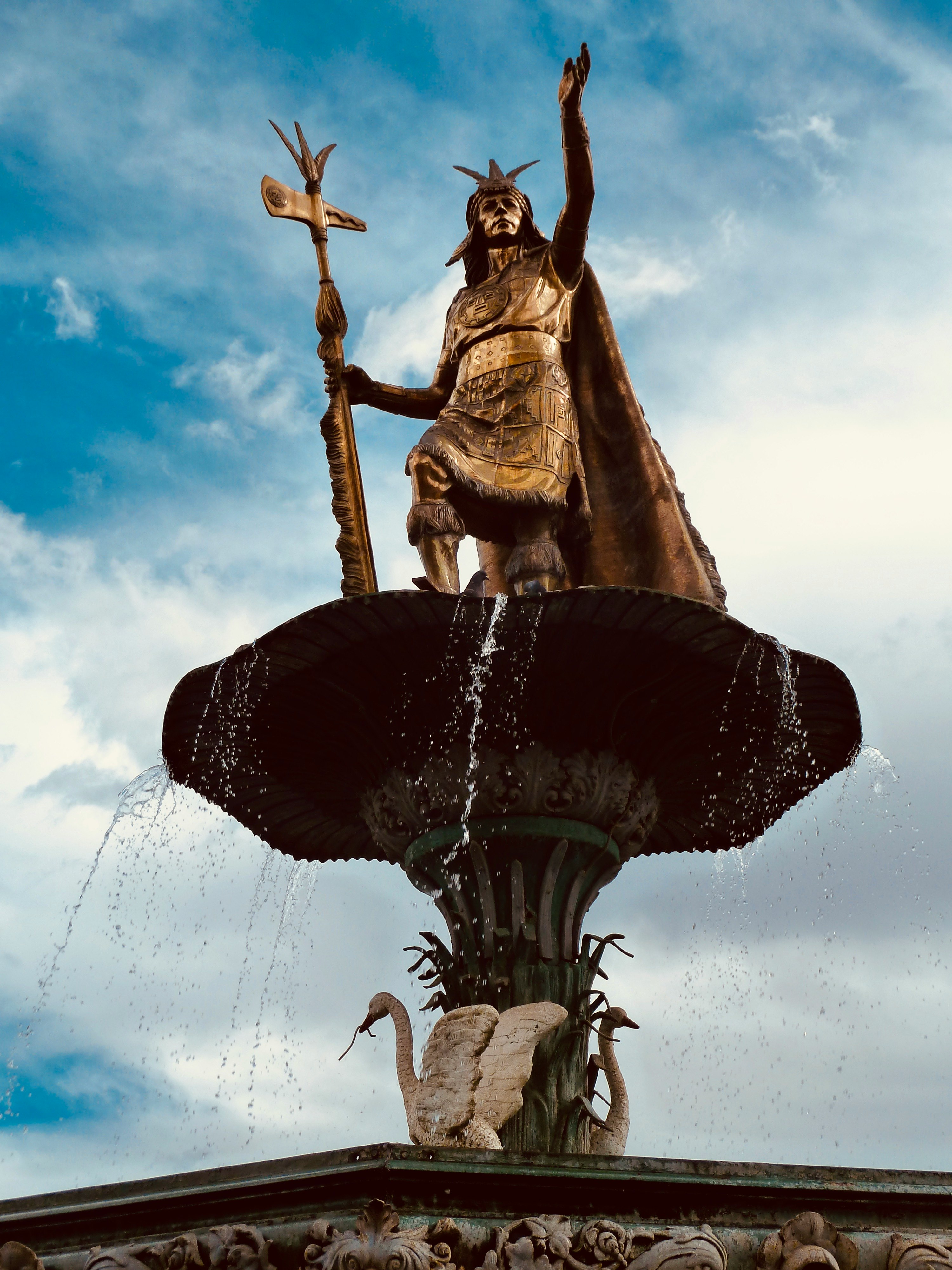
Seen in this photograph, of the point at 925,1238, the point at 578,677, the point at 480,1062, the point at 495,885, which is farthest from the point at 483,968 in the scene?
the point at 925,1238

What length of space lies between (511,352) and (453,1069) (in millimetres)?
4538

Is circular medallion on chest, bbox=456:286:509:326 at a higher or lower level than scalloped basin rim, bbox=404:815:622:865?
higher

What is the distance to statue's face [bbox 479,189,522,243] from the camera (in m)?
9.34

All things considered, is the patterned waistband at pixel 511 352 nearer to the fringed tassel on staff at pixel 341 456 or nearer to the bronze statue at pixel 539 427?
the bronze statue at pixel 539 427

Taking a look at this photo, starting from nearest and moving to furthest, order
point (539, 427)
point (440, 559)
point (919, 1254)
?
Answer: point (919, 1254) < point (440, 559) < point (539, 427)

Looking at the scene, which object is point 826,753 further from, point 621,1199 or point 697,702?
point 621,1199

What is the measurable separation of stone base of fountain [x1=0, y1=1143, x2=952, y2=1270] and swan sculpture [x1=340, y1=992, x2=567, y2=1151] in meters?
1.55

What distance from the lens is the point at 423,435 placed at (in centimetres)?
839

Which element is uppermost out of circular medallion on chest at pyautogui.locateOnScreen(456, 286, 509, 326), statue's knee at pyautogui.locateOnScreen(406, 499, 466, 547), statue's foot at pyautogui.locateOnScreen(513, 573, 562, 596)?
circular medallion on chest at pyautogui.locateOnScreen(456, 286, 509, 326)

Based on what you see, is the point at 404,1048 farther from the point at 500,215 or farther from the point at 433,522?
the point at 500,215

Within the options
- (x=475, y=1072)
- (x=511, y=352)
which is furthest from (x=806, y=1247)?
(x=511, y=352)

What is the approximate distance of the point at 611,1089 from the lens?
698cm

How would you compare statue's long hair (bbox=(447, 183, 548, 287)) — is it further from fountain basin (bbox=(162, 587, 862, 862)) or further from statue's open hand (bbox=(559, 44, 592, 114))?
fountain basin (bbox=(162, 587, 862, 862))

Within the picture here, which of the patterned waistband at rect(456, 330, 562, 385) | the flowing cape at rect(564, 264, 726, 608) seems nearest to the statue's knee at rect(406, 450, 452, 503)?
the patterned waistband at rect(456, 330, 562, 385)
